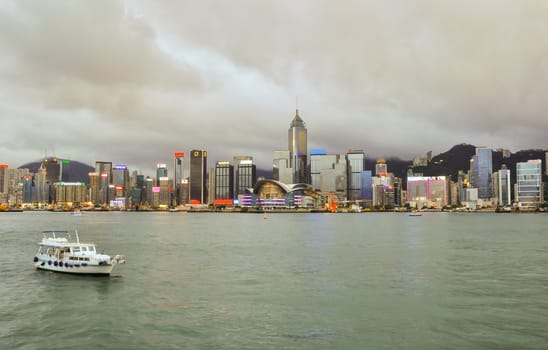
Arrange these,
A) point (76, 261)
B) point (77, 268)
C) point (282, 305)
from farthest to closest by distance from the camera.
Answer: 1. point (76, 261)
2. point (77, 268)
3. point (282, 305)

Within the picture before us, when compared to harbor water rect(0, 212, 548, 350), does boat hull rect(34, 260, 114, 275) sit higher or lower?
higher

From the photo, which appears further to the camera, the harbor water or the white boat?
the white boat

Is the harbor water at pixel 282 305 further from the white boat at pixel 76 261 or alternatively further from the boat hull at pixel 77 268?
the white boat at pixel 76 261

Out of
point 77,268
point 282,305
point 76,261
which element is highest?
point 76,261

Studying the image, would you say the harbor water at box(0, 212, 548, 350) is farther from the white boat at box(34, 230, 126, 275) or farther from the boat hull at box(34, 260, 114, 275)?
the white boat at box(34, 230, 126, 275)

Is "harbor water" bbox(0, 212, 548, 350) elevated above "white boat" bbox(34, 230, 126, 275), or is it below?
below

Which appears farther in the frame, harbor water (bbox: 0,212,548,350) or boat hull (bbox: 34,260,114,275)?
boat hull (bbox: 34,260,114,275)

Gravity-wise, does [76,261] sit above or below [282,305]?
above

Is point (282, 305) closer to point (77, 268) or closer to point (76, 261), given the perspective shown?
point (77, 268)

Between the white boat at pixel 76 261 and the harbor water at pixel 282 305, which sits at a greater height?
the white boat at pixel 76 261

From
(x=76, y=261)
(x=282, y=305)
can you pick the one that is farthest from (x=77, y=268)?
(x=282, y=305)

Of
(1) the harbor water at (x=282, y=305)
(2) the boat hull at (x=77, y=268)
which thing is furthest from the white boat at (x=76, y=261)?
(1) the harbor water at (x=282, y=305)

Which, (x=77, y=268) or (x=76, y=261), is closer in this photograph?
(x=77, y=268)

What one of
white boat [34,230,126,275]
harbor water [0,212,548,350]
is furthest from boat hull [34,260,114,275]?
harbor water [0,212,548,350]
